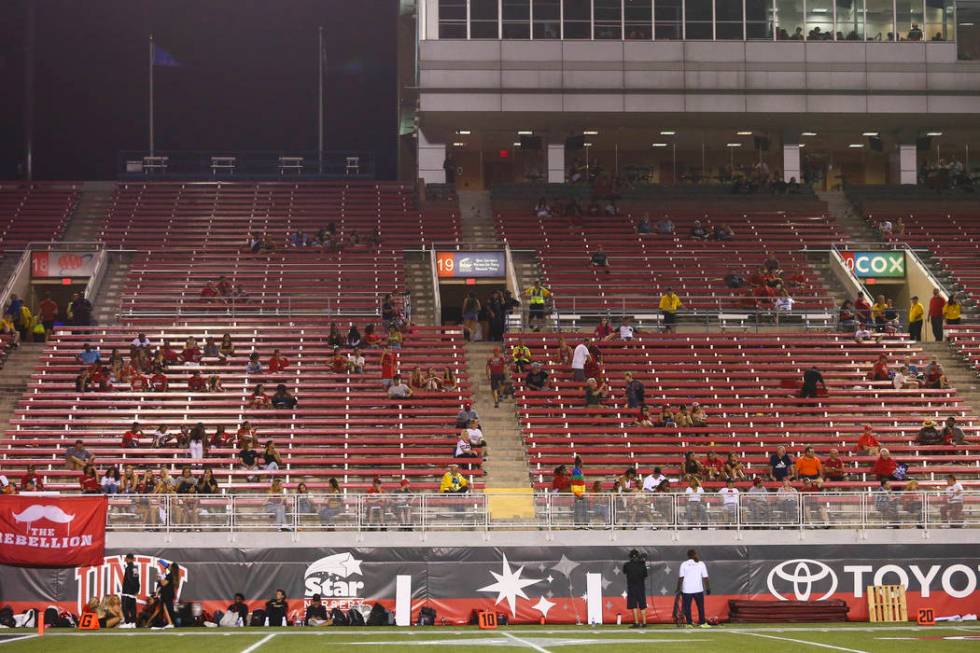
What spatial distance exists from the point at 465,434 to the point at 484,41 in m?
18.6

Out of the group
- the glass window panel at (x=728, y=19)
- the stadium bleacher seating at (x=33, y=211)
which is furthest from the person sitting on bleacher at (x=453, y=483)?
the glass window panel at (x=728, y=19)

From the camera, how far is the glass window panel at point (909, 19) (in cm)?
4625

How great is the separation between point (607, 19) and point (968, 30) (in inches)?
472

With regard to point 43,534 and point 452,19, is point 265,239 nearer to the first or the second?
point 452,19

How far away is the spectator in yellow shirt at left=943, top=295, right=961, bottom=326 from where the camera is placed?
38219 mm

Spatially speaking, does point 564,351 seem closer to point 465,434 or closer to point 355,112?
point 465,434

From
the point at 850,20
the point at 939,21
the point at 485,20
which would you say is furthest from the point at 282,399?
the point at 939,21

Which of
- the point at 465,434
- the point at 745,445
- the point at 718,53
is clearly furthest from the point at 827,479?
the point at 718,53

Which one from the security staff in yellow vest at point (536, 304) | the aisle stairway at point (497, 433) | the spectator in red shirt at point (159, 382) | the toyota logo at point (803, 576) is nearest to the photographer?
the toyota logo at point (803, 576)

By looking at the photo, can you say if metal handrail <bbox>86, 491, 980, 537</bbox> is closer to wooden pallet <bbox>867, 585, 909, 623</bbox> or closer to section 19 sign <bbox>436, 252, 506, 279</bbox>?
wooden pallet <bbox>867, 585, 909, 623</bbox>

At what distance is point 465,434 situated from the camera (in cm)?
3075

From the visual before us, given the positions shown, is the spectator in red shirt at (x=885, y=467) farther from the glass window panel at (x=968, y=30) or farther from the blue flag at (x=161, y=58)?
the blue flag at (x=161, y=58)

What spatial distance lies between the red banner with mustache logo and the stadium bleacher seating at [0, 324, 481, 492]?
253 inches

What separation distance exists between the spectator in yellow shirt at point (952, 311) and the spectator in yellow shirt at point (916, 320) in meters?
0.66
